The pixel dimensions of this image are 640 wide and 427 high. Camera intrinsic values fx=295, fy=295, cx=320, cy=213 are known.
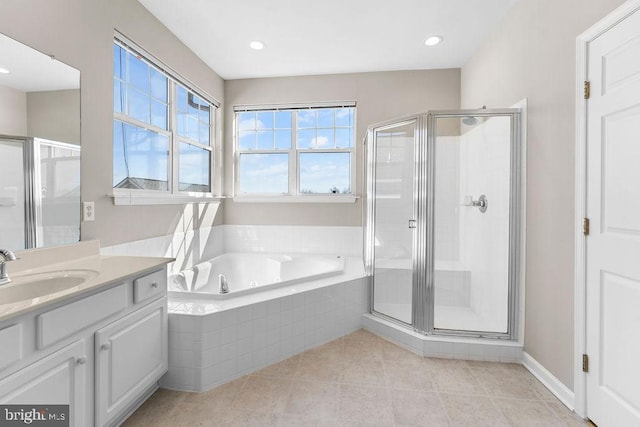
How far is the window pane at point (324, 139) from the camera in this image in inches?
138

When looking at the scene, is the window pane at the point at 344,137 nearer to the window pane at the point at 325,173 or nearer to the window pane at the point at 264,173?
the window pane at the point at 325,173

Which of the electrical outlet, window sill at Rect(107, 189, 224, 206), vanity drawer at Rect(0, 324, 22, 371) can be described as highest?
window sill at Rect(107, 189, 224, 206)

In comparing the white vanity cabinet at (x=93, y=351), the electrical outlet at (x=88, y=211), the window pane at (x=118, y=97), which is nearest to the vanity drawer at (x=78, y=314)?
the white vanity cabinet at (x=93, y=351)

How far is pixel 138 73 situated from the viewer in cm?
229

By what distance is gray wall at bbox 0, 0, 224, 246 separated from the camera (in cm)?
149

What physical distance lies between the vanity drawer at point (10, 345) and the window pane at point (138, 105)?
1733mm

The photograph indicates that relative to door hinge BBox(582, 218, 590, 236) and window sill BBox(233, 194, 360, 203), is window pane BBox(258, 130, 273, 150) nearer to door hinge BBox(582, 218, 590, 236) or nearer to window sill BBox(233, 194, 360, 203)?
window sill BBox(233, 194, 360, 203)

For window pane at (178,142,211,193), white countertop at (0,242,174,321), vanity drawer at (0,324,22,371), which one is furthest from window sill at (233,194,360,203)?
vanity drawer at (0,324,22,371)

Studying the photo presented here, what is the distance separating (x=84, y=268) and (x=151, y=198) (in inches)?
34.2

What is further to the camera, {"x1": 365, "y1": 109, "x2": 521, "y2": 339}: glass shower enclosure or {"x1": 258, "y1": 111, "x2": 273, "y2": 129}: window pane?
{"x1": 258, "y1": 111, "x2": 273, "y2": 129}: window pane

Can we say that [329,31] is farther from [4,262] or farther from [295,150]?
[4,262]

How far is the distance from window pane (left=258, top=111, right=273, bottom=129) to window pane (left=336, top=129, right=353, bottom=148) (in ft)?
2.70

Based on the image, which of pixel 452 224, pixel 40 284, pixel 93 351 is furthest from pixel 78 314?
pixel 452 224

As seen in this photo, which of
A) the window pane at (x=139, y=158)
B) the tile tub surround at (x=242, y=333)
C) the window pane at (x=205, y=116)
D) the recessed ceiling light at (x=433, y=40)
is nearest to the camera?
the tile tub surround at (x=242, y=333)
